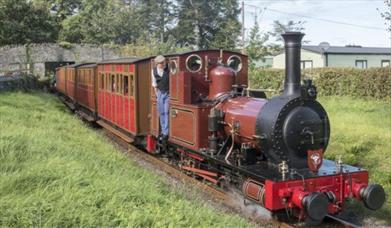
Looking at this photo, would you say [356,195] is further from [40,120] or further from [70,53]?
[70,53]

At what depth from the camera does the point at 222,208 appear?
296 inches

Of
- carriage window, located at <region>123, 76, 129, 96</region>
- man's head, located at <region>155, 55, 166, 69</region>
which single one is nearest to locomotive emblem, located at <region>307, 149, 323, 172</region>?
man's head, located at <region>155, 55, 166, 69</region>

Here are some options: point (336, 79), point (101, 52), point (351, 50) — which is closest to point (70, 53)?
point (101, 52)

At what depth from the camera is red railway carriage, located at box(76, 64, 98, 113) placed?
59.4ft

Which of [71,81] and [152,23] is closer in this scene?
[71,81]

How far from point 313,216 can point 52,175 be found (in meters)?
3.28

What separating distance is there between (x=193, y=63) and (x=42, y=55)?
36338mm

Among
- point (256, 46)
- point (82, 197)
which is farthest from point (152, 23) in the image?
point (82, 197)

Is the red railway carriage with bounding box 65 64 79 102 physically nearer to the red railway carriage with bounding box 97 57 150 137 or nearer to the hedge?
the red railway carriage with bounding box 97 57 150 137

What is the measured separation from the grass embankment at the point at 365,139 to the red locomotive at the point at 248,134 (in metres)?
1.49

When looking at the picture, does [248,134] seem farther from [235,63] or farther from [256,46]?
[256,46]

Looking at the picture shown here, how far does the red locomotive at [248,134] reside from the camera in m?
6.54

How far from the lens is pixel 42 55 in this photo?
1678 inches

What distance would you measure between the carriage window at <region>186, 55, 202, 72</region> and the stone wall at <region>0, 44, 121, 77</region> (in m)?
30.7
